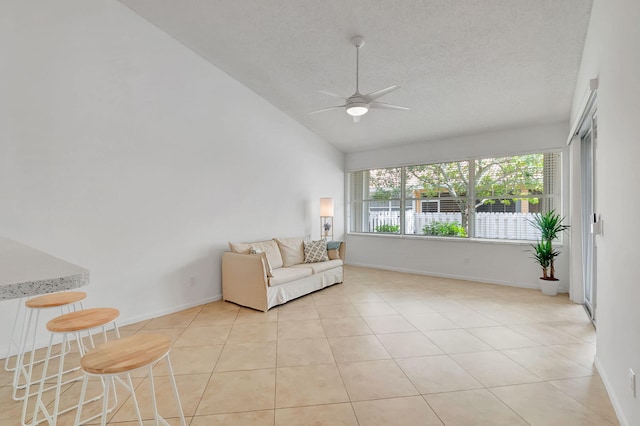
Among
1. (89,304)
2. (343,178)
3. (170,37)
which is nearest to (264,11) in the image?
(170,37)

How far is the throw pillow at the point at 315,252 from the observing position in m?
5.14

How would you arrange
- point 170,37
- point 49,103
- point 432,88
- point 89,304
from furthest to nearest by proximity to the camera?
1. point 432,88
2. point 170,37
3. point 89,304
4. point 49,103

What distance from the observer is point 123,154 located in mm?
3395

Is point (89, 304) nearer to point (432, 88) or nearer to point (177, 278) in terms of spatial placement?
point (177, 278)

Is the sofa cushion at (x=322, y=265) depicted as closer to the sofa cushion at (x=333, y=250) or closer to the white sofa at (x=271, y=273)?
A: the white sofa at (x=271, y=273)

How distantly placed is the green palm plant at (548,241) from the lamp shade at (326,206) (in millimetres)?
3490

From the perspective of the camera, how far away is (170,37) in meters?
3.87

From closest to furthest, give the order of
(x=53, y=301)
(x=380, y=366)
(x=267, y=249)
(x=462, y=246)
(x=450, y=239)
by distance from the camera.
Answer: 1. (x=53, y=301)
2. (x=380, y=366)
3. (x=267, y=249)
4. (x=462, y=246)
5. (x=450, y=239)

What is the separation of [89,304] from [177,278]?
97 cm

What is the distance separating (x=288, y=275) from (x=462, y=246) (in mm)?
3384

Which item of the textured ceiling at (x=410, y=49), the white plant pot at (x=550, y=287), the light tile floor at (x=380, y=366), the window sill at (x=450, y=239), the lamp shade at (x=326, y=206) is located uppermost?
the textured ceiling at (x=410, y=49)

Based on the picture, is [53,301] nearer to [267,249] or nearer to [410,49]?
[267,249]

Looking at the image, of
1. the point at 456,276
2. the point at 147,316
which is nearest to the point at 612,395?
the point at 456,276

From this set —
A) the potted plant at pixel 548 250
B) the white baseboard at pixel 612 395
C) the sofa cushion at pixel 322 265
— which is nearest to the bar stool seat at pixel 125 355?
the white baseboard at pixel 612 395
